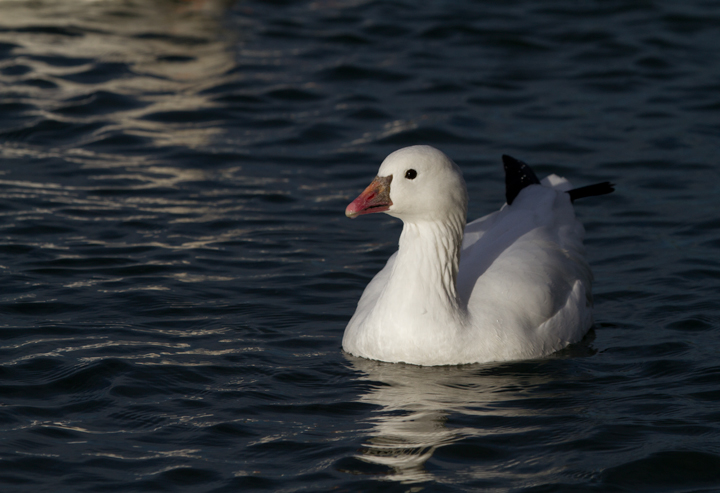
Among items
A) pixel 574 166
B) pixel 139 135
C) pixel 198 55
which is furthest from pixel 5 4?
pixel 574 166

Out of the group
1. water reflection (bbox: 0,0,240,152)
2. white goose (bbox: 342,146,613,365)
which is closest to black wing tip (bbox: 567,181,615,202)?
white goose (bbox: 342,146,613,365)

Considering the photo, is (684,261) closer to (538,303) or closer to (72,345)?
(538,303)

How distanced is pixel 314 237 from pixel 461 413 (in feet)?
12.5

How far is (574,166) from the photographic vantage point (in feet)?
38.1

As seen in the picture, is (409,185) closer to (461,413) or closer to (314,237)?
(461,413)

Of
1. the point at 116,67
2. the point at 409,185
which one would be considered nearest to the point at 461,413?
the point at 409,185

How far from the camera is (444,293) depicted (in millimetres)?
7199

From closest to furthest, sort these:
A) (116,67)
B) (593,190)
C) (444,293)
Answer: (444,293), (593,190), (116,67)

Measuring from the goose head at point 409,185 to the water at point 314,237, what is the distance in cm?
112

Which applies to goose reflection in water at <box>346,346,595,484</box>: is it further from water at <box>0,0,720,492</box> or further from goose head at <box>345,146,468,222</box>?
goose head at <box>345,146,468,222</box>

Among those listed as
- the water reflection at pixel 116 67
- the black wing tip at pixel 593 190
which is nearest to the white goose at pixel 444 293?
the black wing tip at pixel 593 190

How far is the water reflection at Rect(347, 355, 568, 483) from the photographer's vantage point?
588 centimetres

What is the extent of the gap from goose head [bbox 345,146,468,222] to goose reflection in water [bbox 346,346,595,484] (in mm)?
1119

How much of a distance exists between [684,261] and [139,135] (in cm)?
650
